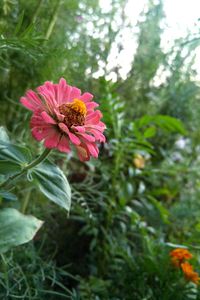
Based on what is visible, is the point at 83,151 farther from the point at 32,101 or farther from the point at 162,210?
the point at 162,210

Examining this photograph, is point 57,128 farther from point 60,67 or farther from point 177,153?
point 177,153

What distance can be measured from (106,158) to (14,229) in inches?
28.7

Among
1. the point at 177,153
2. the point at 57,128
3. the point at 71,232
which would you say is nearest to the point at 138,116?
the point at 177,153

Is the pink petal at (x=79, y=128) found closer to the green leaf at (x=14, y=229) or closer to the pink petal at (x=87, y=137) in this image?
→ the pink petal at (x=87, y=137)

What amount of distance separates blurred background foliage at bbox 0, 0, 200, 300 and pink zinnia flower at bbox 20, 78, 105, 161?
0.10 meters

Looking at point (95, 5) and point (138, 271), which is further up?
point (95, 5)

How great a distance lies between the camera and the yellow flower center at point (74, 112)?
438 millimetres

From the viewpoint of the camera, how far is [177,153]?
1451 millimetres

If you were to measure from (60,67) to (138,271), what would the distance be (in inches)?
17.1

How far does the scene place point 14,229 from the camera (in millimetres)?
500

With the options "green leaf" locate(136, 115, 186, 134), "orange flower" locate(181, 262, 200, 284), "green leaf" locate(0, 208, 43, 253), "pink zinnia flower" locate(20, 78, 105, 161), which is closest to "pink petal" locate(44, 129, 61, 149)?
"pink zinnia flower" locate(20, 78, 105, 161)

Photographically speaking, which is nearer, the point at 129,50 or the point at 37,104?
the point at 37,104

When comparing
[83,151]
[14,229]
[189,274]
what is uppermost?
[83,151]

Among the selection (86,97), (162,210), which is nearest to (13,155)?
(86,97)
